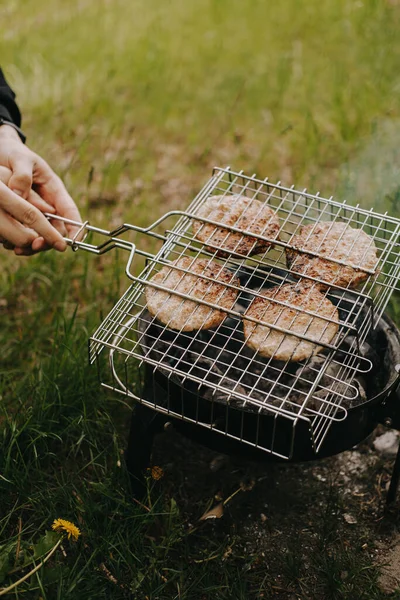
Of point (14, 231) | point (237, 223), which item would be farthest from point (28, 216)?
point (237, 223)

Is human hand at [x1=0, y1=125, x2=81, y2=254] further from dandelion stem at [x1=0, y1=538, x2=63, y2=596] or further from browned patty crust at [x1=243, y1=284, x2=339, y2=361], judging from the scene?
dandelion stem at [x1=0, y1=538, x2=63, y2=596]

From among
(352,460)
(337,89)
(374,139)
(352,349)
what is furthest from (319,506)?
(337,89)

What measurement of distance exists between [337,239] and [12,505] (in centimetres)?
184

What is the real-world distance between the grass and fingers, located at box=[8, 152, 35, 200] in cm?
76

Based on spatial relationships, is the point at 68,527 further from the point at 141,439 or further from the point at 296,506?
the point at 296,506

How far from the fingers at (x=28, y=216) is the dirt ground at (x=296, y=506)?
1.23m

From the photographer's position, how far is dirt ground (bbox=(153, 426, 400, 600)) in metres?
2.77

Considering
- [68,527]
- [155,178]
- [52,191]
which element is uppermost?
[52,191]

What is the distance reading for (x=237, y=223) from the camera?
2.84m

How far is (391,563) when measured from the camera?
9.10 feet

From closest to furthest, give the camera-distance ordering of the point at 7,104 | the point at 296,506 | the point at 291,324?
the point at 291,324 < the point at 296,506 < the point at 7,104

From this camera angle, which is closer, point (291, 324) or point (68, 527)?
point (291, 324)

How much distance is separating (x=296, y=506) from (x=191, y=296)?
1.19 m

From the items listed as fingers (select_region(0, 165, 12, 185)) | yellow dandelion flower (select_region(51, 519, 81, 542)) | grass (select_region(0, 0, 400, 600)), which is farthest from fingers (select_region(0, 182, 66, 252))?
yellow dandelion flower (select_region(51, 519, 81, 542))
